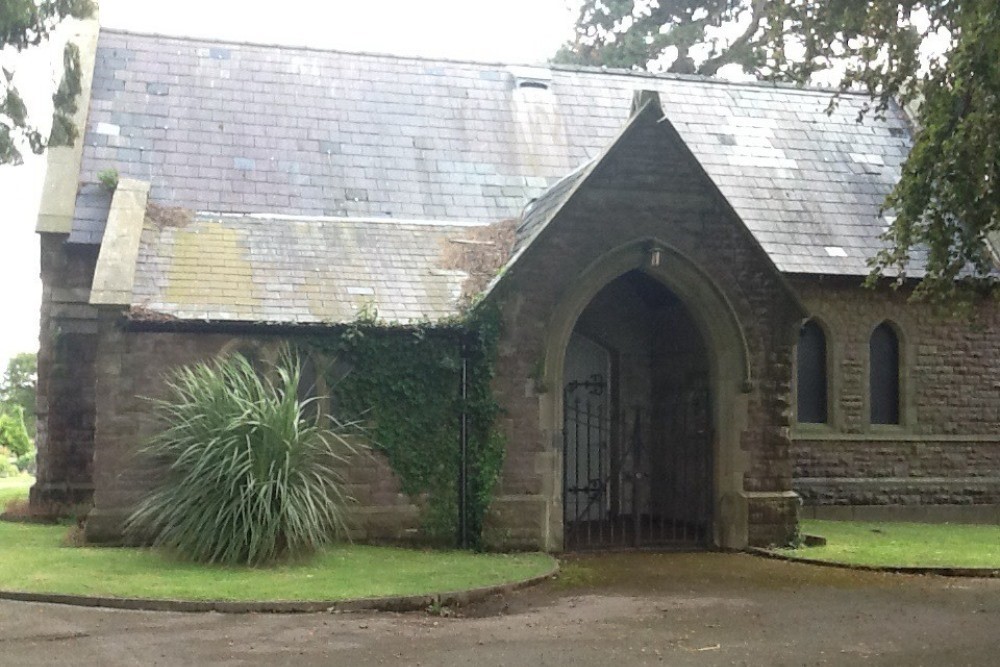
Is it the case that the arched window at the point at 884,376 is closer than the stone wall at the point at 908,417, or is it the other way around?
the stone wall at the point at 908,417

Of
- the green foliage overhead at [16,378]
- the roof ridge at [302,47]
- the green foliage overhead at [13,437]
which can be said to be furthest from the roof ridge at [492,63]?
the green foliage overhead at [16,378]

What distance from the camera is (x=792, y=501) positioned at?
15516 mm

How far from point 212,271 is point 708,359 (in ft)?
A: 23.1

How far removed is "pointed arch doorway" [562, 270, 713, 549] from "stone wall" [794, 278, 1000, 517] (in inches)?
118

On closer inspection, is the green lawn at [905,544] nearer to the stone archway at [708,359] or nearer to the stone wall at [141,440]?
the stone archway at [708,359]

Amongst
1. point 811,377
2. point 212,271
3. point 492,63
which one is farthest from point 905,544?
point 492,63

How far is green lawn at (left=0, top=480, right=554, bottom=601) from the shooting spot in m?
10.7

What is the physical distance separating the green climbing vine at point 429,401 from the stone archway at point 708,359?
85 cm

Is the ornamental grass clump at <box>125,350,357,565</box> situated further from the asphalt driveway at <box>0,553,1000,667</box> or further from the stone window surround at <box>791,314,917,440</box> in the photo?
the stone window surround at <box>791,314,917,440</box>

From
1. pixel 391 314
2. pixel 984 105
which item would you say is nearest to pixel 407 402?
pixel 391 314

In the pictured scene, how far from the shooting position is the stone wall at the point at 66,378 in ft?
58.5

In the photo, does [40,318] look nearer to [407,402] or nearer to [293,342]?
[293,342]

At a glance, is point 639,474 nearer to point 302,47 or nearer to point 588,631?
point 588,631

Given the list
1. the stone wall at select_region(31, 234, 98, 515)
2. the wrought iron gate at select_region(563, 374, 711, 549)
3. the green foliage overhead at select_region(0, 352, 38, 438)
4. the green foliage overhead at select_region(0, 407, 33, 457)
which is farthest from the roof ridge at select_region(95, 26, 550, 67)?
the green foliage overhead at select_region(0, 352, 38, 438)
